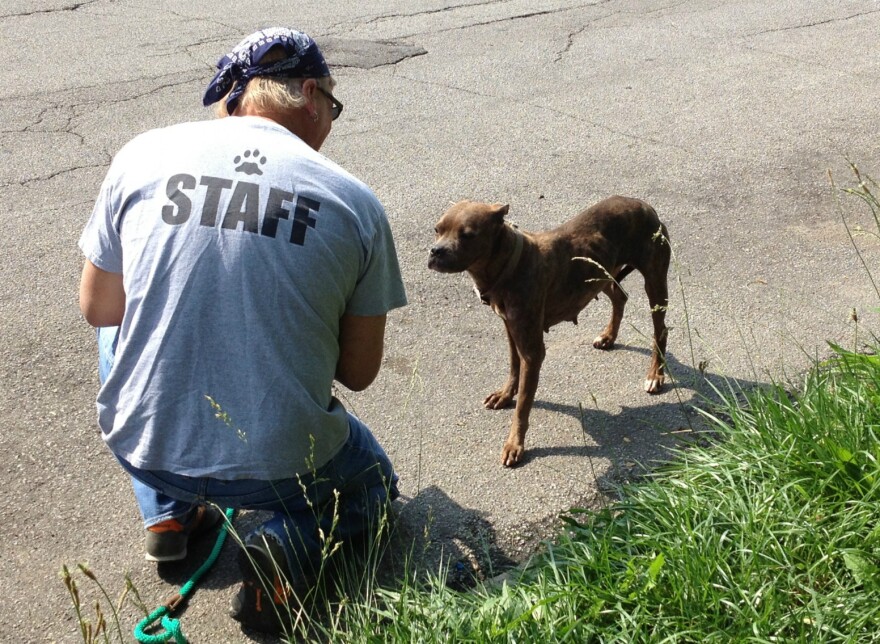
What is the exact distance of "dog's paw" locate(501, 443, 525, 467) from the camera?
13.8ft

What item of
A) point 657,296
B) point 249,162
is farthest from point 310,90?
point 657,296

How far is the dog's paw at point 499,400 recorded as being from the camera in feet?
15.2

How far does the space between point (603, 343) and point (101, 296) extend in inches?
106

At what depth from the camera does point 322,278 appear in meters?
3.08

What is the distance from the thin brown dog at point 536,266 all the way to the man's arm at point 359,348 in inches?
32.9

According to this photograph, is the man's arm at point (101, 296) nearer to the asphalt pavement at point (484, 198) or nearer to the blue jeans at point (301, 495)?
the blue jeans at point (301, 495)

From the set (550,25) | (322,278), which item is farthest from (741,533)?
(550,25)

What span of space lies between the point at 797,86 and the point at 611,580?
722 centimetres

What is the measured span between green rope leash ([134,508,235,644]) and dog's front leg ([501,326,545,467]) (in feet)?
4.15

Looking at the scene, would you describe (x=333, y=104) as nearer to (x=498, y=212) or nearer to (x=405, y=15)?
(x=498, y=212)

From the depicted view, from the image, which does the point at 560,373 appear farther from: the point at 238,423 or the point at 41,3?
the point at 41,3

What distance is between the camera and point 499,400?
15.2 ft

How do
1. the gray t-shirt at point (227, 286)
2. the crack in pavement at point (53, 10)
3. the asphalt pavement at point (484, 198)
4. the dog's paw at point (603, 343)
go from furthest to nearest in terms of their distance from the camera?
the crack in pavement at point (53, 10) < the dog's paw at point (603, 343) < the asphalt pavement at point (484, 198) < the gray t-shirt at point (227, 286)

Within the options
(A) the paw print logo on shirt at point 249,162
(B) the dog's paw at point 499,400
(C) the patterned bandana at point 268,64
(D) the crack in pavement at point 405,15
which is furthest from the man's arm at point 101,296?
(D) the crack in pavement at point 405,15
